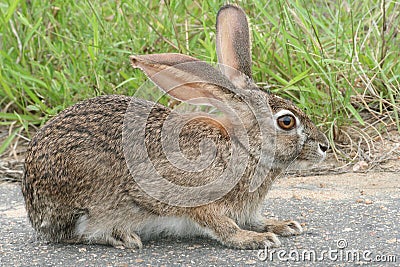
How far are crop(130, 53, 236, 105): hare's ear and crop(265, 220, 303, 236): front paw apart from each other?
2.63 feet

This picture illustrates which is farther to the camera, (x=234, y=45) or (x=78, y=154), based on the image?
(x=234, y=45)

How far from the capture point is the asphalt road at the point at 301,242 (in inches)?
177

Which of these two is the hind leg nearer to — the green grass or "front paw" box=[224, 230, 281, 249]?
"front paw" box=[224, 230, 281, 249]

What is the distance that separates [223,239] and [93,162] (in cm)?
84

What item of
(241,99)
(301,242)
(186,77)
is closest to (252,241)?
(301,242)

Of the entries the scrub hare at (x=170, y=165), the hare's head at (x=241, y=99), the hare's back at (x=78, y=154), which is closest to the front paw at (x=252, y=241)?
the scrub hare at (x=170, y=165)

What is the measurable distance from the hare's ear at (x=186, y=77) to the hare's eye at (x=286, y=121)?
315 mm

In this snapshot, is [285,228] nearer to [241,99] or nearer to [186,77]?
[241,99]

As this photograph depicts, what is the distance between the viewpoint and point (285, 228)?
4879mm

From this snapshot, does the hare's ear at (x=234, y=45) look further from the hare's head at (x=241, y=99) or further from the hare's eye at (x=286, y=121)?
the hare's eye at (x=286, y=121)

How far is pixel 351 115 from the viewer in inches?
249

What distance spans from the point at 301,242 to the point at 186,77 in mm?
1112

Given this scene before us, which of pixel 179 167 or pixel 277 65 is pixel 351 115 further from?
pixel 179 167

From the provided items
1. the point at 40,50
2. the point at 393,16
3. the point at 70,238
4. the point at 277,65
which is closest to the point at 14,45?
the point at 40,50
